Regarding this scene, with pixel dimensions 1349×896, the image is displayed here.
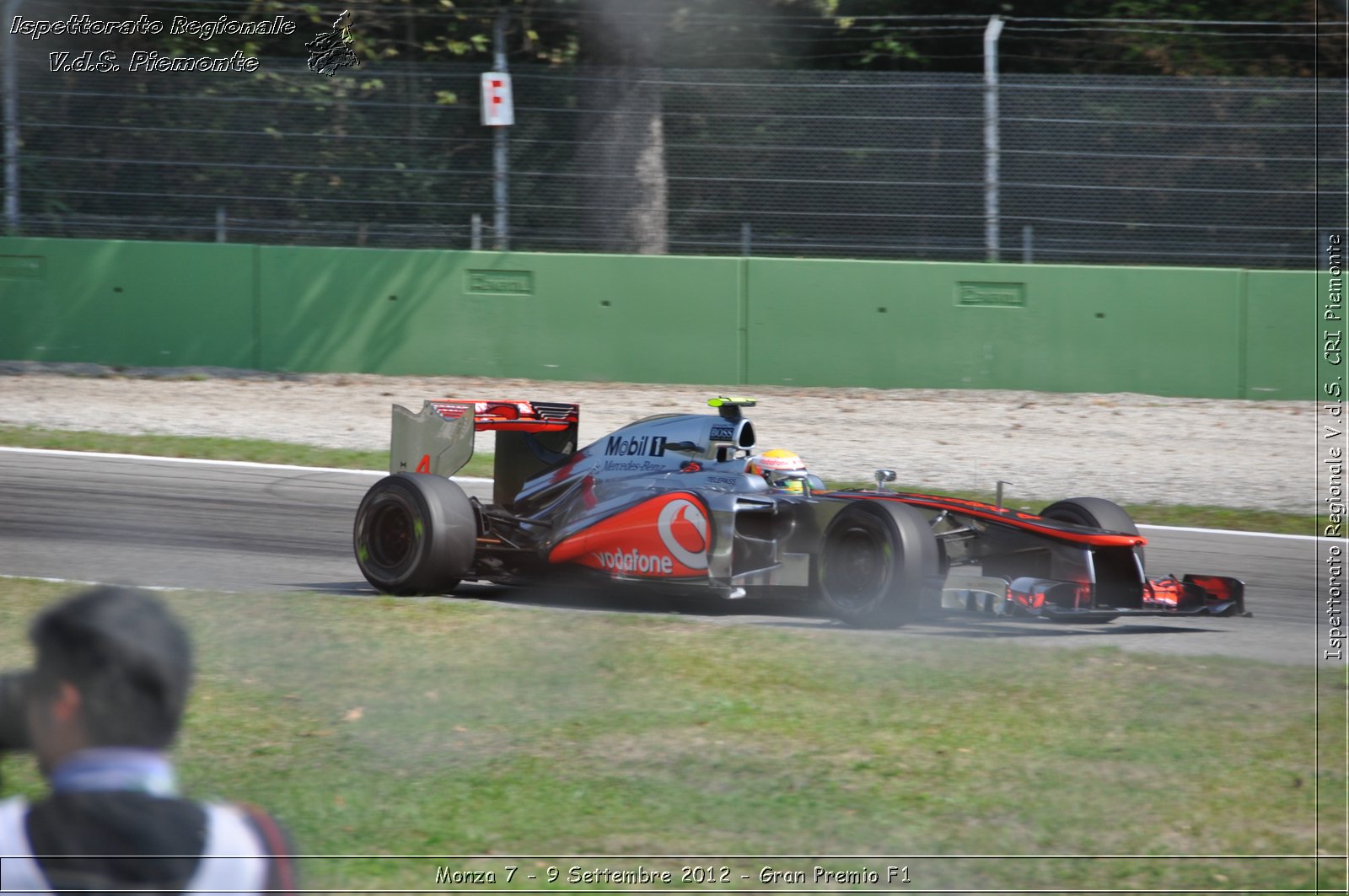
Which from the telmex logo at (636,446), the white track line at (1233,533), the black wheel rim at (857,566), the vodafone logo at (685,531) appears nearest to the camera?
the black wheel rim at (857,566)

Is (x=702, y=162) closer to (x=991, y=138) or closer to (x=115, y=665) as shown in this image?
(x=991, y=138)

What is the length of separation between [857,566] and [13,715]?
17.1 ft

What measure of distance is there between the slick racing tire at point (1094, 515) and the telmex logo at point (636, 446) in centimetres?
203

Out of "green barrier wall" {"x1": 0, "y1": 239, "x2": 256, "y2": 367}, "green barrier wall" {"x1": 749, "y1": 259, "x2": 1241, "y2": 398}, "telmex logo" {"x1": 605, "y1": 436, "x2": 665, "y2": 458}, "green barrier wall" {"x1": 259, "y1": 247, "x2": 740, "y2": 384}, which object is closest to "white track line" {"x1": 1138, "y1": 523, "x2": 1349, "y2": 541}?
"telmex logo" {"x1": 605, "y1": 436, "x2": 665, "y2": 458}

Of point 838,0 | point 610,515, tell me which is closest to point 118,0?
point 838,0

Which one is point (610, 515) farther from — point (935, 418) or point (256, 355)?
point (256, 355)

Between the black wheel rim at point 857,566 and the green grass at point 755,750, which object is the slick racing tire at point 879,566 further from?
Result: the green grass at point 755,750

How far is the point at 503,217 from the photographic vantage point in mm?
16500

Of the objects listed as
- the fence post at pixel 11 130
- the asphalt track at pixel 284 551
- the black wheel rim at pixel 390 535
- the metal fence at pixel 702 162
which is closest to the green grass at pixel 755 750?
the asphalt track at pixel 284 551

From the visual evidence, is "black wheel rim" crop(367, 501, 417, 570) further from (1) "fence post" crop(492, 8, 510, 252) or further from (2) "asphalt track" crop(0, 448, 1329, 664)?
(1) "fence post" crop(492, 8, 510, 252)

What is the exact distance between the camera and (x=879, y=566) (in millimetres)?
6828

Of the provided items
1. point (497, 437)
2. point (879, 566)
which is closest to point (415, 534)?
point (497, 437)

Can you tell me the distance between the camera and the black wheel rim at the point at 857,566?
679 centimetres

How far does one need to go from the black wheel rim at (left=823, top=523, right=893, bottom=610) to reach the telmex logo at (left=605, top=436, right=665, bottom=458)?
1188mm
